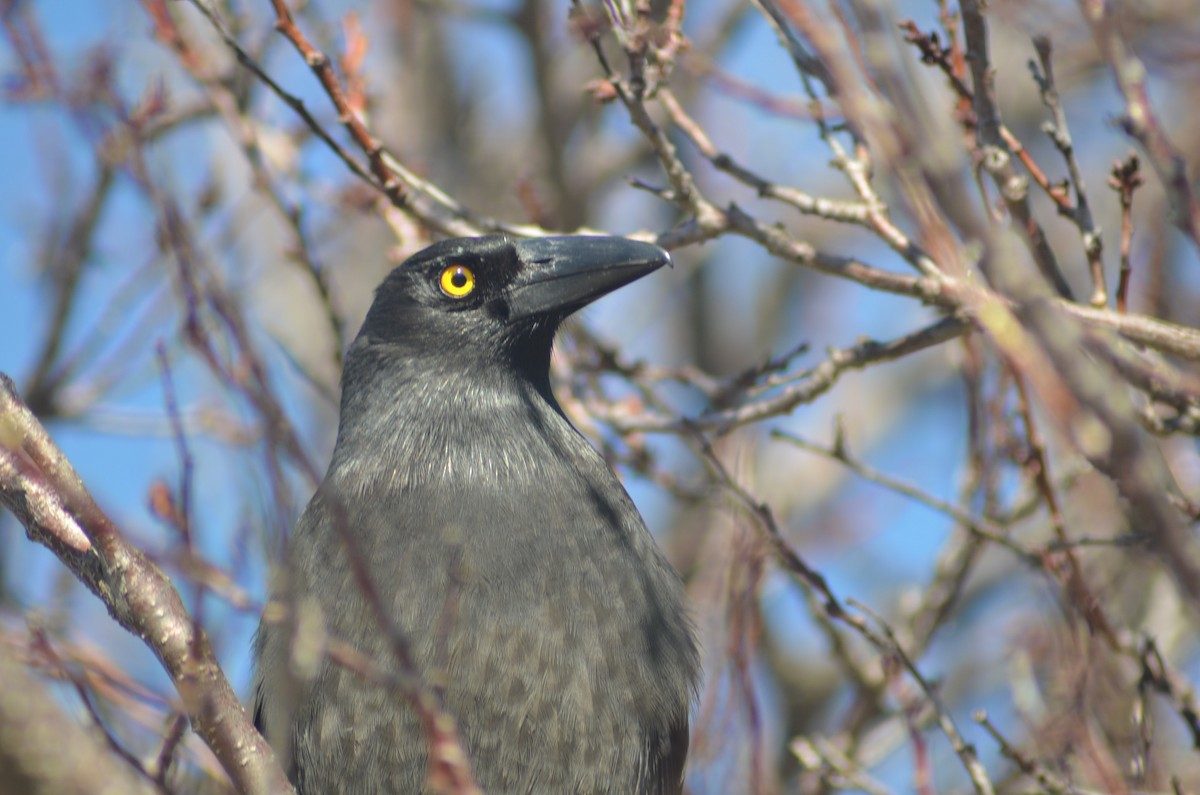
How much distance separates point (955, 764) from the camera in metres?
6.75

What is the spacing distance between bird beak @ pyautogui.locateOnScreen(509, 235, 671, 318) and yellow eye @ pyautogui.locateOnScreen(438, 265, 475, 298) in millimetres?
170

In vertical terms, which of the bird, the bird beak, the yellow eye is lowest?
the bird

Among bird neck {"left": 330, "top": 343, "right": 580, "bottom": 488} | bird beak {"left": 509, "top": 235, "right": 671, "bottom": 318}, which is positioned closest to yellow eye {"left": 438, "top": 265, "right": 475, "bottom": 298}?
bird beak {"left": 509, "top": 235, "right": 671, "bottom": 318}

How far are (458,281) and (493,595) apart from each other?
1.43m

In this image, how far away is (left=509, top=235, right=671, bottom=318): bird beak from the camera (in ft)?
14.4

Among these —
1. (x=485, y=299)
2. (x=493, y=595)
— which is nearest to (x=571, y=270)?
(x=485, y=299)

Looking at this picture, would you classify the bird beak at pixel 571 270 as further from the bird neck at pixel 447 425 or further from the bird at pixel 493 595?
the bird neck at pixel 447 425

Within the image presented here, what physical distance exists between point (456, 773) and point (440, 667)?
1333mm

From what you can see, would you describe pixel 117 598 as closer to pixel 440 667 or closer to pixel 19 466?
pixel 19 466

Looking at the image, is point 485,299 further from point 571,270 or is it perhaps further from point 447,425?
point 447,425

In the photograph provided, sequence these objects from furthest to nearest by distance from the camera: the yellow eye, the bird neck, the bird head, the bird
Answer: the yellow eye
the bird head
the bird neck
the bird

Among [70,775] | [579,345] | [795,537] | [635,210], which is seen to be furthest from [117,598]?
[635,210]

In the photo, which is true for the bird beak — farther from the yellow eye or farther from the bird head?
the yellow eye

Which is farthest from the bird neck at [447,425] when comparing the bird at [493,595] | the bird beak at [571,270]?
the bird beak at [571,270]
